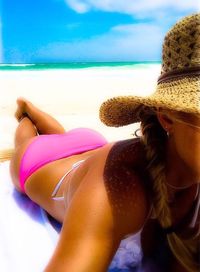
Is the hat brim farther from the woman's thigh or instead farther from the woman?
Result: the woman's thigh

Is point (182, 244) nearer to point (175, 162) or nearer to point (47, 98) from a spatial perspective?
point (175, 162)

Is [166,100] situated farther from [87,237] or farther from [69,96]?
[69,96]

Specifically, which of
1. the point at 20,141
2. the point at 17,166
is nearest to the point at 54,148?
the point at 17,166

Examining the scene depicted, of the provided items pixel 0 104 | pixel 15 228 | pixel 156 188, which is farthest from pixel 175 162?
pixel 0 104

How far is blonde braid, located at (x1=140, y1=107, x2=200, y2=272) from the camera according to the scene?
0.96 metres

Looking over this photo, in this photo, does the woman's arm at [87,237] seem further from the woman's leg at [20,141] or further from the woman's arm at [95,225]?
the woman's leg at [20,141]

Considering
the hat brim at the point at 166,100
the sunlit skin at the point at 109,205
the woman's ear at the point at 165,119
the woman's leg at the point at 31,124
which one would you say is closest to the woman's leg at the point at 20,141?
the woman's leg at the point at 31,124

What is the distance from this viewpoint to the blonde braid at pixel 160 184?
3.15ft

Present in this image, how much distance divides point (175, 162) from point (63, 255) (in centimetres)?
40

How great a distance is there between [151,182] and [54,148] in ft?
3.26

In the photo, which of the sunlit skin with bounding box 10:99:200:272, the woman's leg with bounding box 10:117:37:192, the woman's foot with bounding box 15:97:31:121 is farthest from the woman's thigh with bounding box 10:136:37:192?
the sunlit skin with bounding box 10:99:200:272

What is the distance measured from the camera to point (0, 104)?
5.41m

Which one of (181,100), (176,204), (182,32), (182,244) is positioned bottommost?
(182,244)

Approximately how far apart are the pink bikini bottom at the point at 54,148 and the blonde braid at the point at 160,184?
0.84m
